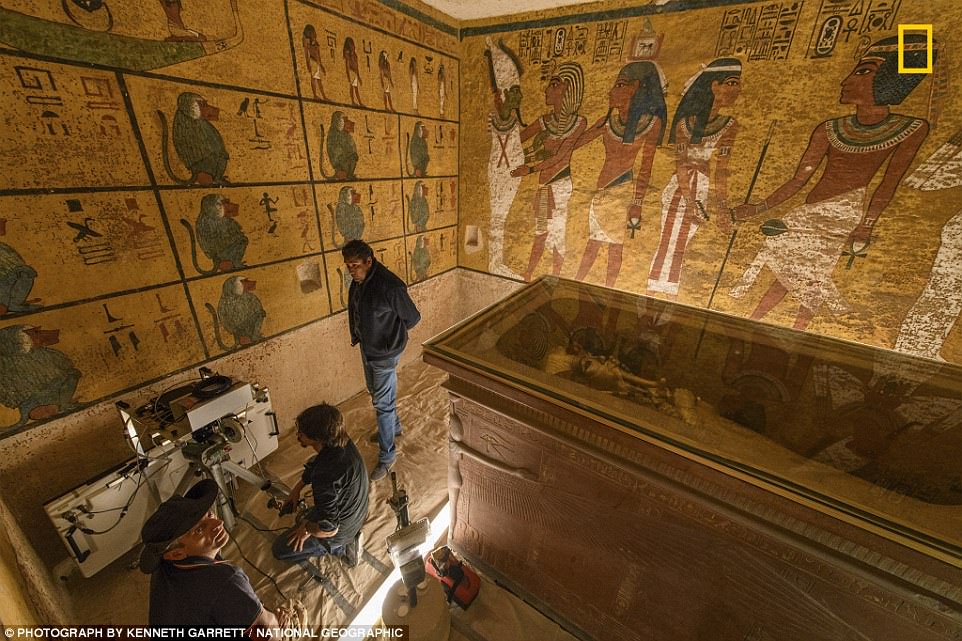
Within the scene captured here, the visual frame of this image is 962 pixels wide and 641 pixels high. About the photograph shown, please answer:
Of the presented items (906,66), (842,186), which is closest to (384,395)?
(842,186)

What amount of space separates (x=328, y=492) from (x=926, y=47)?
5085 millimetres

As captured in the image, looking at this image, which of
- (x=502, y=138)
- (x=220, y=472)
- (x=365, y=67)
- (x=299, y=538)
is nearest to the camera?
(x=299, y=538)

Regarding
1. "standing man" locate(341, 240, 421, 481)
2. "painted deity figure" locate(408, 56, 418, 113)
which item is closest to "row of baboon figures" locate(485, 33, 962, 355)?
"painted deity figure" locate(408, 56, 418, 113)

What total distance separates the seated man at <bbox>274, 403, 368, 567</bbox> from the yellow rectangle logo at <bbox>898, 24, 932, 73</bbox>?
15.4ft

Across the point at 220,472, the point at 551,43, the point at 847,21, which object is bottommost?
the point at 220,472

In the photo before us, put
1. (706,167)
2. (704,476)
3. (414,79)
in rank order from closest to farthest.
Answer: (704,476) → (706,167) → (414,79)

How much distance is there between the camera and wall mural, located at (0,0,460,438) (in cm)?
195

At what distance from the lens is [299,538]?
2.26 m

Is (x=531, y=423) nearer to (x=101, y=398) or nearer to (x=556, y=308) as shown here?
(x=556, y=308)

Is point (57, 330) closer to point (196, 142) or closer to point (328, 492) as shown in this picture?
point (196, 142)

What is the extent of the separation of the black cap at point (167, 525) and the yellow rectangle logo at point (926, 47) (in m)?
5.16

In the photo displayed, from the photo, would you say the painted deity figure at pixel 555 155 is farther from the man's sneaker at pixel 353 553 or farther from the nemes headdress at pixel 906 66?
the man's sneaker at pixel 353 553

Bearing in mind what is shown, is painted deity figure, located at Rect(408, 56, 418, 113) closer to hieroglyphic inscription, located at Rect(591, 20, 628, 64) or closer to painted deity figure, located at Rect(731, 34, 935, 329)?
hieroglyphic inscription, located at Rect(591, 20, 628, 64)

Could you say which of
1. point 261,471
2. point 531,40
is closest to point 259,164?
point 261,471
